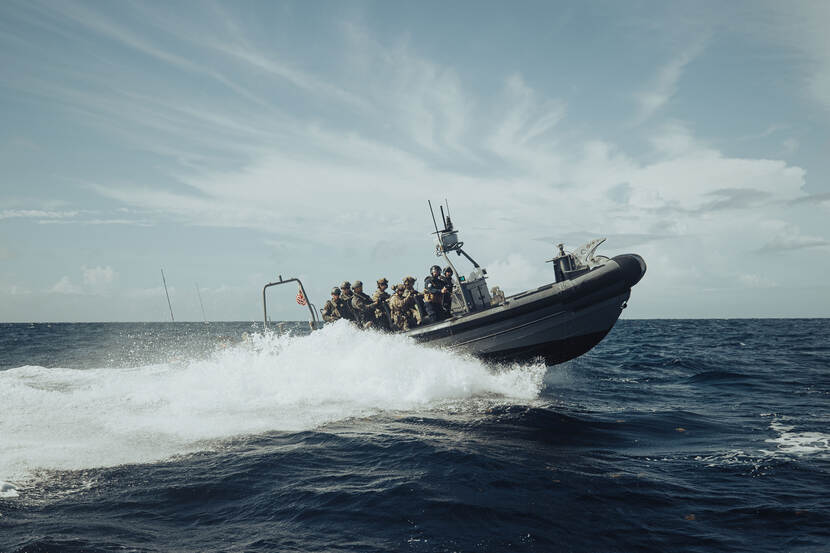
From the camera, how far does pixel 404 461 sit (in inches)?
278

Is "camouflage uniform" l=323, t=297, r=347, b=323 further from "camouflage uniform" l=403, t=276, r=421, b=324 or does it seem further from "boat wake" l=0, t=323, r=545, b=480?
"camouflage uniform" l=403, t=276, r=421, b=324

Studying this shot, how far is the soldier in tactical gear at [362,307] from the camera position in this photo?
559 inches

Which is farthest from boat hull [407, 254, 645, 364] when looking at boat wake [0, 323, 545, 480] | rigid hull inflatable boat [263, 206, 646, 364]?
boat wake [0, 323, 545, 480]

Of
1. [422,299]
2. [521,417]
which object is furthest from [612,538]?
[422,299]

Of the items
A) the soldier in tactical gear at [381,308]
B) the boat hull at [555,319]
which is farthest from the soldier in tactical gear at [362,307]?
the boat hull at [555,319]

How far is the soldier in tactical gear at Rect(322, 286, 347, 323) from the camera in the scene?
14.6 meters

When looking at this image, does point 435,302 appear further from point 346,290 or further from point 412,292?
point 346,290

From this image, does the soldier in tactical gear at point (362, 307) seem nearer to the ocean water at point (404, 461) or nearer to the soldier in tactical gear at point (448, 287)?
the ocean water at point (404, 461)

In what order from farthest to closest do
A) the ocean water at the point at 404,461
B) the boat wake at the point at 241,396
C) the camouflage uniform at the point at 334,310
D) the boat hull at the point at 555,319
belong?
1. the camouflage uniform at the point at 334,310
2. the boat hull at the point at 555,319
3. the boat wake at the point at 241,396
4. the ocean water at the point at 404,461

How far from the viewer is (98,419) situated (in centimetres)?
927

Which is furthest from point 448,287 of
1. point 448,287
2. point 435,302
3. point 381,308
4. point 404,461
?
point 404,461

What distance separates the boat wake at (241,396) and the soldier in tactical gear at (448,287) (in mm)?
1492

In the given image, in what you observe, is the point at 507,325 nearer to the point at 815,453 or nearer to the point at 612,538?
the point at 815,453

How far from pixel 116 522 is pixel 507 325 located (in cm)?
898
